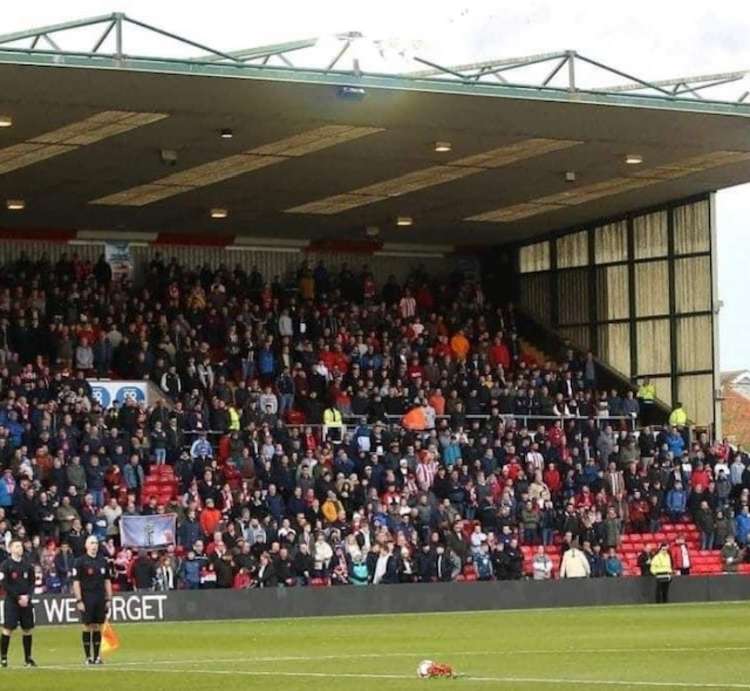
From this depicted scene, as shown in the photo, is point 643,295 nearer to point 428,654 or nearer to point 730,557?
point 730,557

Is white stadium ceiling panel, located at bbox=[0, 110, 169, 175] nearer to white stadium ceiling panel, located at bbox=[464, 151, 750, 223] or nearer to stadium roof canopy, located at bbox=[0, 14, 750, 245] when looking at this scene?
stadium roof canopy, located at bbox=[0, 14, 750, 245]

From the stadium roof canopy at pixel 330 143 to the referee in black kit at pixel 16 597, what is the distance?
1307cm

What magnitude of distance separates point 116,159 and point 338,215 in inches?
410

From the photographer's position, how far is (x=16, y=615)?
79.0 ft

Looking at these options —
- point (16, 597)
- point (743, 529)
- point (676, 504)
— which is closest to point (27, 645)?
point (16, 597)

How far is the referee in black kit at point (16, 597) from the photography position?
23.9 m

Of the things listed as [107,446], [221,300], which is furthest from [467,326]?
[107,446]

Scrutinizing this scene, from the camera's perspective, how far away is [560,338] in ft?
189

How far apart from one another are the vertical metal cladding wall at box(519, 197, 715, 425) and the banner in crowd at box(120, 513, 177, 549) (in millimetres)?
18598

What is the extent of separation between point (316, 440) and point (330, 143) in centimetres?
785

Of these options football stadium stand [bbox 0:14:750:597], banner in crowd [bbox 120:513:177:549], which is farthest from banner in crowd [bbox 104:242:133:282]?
banner in crowd [bbox 120:513:177:549]

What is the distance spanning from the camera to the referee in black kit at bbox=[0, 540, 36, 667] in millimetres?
23891

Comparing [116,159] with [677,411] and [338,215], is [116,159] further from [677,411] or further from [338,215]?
[677,411]

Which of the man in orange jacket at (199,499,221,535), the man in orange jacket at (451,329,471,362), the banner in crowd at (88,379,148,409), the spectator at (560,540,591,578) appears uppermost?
the man in orange jacket at (451,329,471,362)
